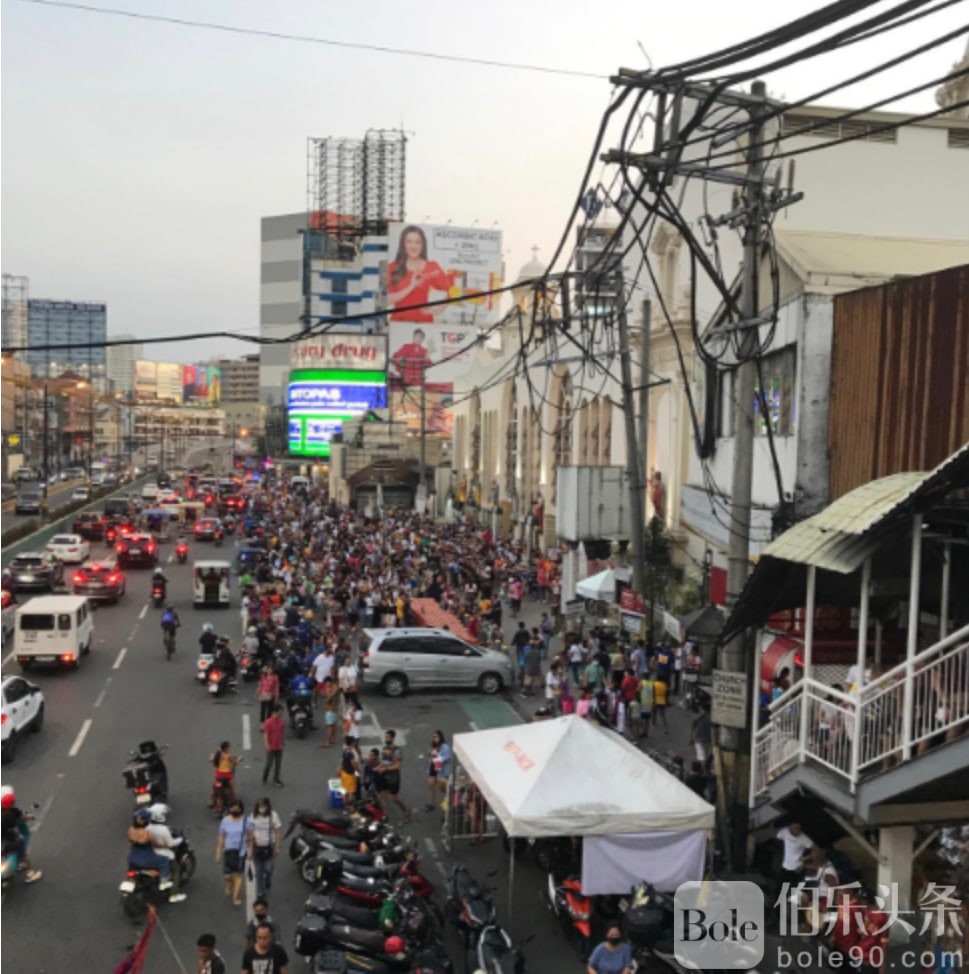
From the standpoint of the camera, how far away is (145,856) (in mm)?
11711

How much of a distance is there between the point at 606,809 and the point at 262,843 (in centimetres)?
381

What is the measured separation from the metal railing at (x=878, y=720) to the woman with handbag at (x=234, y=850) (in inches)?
237

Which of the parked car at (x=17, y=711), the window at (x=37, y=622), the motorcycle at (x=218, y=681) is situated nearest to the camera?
the parked car at (x=17, y=711)

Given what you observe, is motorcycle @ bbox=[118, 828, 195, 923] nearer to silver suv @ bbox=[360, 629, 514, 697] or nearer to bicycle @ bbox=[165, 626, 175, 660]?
silver suv @ bbox=[360, 629, 514, 697]

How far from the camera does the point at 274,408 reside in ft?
550

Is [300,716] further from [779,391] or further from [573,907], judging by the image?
[779,391]

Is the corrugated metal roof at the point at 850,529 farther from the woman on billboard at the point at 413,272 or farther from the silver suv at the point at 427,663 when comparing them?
the woman on billboard at the point at 413,272

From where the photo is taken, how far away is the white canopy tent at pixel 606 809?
36.6ft

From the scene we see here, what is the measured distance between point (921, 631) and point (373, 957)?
7788 mm

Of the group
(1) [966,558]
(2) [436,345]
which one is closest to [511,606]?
(1) [966,558]

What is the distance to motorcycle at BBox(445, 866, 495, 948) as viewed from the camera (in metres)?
10.8

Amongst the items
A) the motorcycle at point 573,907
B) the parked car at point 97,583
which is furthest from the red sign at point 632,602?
the parked car at point 97,583

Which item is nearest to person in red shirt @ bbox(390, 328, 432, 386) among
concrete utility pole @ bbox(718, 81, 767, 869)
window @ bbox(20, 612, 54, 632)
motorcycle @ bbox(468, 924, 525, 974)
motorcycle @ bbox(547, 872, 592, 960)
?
window @ bbox(20, 612, 54, 632)

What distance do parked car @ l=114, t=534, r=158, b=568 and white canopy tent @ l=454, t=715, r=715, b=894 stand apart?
33.2 metres
